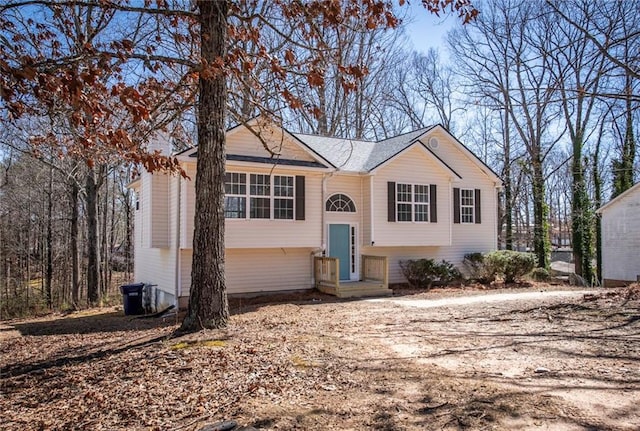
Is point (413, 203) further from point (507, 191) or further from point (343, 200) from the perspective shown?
point (507, 191)

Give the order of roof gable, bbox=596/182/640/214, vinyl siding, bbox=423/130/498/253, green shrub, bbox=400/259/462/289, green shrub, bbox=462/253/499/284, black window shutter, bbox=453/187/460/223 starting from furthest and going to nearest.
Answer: roof gable, bbox=596/182/640/214 → vinyl siding, bbox=423/130/498/253 → black window shutter, bbox=453/187/460/223 → green shrub, bbox=462/253/499/284 → green shrub, bbox=400/259/462/289

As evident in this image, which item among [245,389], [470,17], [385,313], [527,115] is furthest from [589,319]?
[527,115]

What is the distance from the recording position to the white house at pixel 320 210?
43.7 feet

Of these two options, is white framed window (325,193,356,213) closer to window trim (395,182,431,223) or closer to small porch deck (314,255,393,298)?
window trim (395,182,431,223)

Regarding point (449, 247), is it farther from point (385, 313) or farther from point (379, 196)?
point (385, 313)

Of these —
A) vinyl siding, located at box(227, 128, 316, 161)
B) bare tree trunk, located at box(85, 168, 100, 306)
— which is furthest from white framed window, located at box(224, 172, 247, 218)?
bare tree trunk, located at box(85, 168, 100, 306)

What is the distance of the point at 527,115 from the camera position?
27.1m

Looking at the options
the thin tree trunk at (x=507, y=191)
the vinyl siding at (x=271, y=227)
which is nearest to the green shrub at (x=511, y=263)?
the vinyl siding at (x=271, y=227)

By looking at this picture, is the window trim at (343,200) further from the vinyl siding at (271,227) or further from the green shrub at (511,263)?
the green shrub at (511,263)

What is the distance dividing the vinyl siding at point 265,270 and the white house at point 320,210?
3 cm

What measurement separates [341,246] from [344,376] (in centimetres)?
1045

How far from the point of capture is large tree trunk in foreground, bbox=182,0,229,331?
746cm

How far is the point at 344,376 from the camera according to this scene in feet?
17.2

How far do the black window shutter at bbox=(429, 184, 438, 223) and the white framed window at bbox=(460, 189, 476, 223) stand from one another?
2.01 meters
